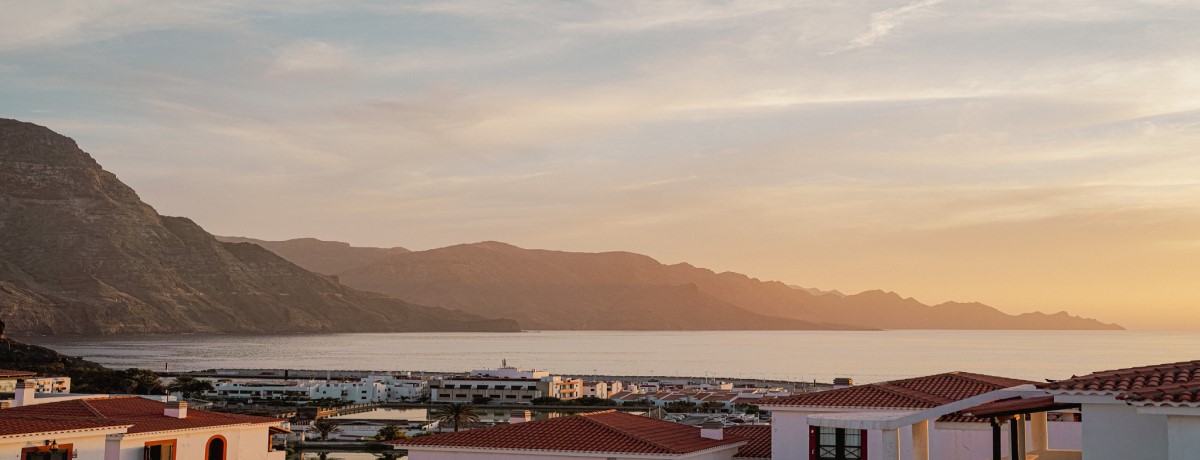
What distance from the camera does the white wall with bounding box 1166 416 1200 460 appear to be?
8.99 meters

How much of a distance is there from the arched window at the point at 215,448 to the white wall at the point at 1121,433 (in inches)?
865

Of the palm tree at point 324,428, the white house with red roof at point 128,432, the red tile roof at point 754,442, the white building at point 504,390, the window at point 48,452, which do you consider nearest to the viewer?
the window at point 48,452

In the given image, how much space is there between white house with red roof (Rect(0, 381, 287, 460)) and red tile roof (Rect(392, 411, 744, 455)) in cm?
579

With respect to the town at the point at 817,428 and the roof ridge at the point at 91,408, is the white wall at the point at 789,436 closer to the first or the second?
the town at the point at 817,428

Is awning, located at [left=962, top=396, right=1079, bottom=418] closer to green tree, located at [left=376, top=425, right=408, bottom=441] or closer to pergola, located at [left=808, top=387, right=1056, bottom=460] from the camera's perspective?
pergola, located at [left=808, top=387, right=1056, bottom=460]

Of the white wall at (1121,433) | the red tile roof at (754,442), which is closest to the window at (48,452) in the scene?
the red tile roof at (754,442)

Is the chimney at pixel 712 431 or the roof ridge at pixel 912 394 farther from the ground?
the roof ridge at pixel 912 394

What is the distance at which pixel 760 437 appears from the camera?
2555 cm

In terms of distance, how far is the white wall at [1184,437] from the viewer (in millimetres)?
8992

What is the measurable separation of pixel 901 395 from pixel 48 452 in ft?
56.4

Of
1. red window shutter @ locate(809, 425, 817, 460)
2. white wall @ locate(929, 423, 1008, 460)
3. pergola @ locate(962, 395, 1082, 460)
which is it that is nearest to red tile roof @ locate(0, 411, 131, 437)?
red window shutter @ locate(809, 425, 817, 460)

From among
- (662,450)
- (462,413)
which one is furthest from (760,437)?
(462,413)

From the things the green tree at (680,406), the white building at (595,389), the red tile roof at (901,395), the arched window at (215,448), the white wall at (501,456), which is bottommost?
the green tree at (680,406)

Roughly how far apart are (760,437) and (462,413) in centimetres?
5944
